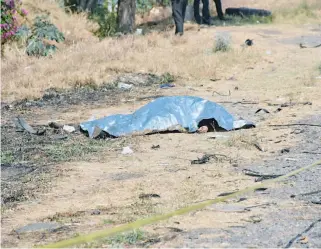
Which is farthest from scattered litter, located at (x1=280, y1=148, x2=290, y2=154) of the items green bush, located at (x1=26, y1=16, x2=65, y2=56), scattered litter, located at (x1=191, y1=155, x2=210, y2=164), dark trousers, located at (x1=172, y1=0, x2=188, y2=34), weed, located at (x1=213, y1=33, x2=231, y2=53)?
dark trousers, located at (x1=172, y1=0, x2=188, y2=34)

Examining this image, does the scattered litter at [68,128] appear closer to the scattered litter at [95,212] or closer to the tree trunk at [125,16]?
the scattered litter at [95,212]

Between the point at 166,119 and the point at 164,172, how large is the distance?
1.77 metres

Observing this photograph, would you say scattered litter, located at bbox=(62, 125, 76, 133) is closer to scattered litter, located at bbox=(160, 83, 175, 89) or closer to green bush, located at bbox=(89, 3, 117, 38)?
scattered litter, located at bbox=(160, 83, 175, 89)

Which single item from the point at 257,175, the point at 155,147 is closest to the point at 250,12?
the point at 155,147

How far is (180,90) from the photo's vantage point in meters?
10.2

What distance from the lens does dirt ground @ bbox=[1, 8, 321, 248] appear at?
417cm

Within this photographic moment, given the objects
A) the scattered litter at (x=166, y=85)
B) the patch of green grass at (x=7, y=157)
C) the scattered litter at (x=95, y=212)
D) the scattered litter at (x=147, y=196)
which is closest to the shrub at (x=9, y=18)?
the scattered litter at (x=166, y=85)

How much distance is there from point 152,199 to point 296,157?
63.1 inches

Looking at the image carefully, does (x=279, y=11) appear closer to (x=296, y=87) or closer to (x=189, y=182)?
(x=296, y=87)

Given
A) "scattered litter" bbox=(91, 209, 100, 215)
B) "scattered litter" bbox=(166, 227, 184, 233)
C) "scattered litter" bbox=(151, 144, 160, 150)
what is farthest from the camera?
"scattered litter" bbox=(151, 144, 160, 150)

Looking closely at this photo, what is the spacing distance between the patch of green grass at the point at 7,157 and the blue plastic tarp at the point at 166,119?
37.2 inches

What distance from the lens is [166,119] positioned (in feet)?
24.3

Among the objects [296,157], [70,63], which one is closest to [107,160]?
[296,157]

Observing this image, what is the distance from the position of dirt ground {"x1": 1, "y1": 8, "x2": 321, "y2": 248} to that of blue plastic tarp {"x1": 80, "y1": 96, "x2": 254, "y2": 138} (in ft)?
0.46
